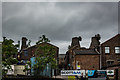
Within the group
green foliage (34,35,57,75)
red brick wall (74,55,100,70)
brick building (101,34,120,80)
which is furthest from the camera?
brick building (101,34,120,80)

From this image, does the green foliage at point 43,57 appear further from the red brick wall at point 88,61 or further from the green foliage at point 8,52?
the red brick wall at point 88,61

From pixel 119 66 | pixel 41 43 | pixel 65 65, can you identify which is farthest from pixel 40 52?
pixel 65 65

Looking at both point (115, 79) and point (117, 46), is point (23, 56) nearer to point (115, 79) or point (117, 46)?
point (117, 46)

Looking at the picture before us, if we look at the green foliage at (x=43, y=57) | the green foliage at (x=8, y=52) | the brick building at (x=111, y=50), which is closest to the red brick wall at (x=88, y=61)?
the brick building at (x=111, y=50)

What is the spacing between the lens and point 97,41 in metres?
43.4

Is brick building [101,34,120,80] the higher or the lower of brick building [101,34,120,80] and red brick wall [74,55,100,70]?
the higher

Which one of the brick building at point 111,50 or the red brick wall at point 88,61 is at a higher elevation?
the brick building at point 111,50

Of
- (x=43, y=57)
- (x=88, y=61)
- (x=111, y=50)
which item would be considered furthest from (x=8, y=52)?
(x=111, y=50)

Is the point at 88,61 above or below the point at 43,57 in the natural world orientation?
below

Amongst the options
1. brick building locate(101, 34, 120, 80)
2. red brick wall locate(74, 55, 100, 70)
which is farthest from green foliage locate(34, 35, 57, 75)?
brick building locate(101, 34, 120, 80)

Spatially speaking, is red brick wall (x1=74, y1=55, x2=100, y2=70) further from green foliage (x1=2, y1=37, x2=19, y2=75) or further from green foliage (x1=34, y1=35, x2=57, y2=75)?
green foliage (x1=2, y1=37, x2=19, y2=75)

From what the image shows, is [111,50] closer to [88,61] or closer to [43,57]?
[88,61]

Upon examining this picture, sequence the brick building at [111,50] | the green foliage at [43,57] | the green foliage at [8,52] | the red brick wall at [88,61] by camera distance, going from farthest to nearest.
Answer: the brick building at [111,50] → the red brick wall at [88,61] → the green foliage at [43,57] → the green foliage at [8,52]

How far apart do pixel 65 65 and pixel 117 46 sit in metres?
20.0
